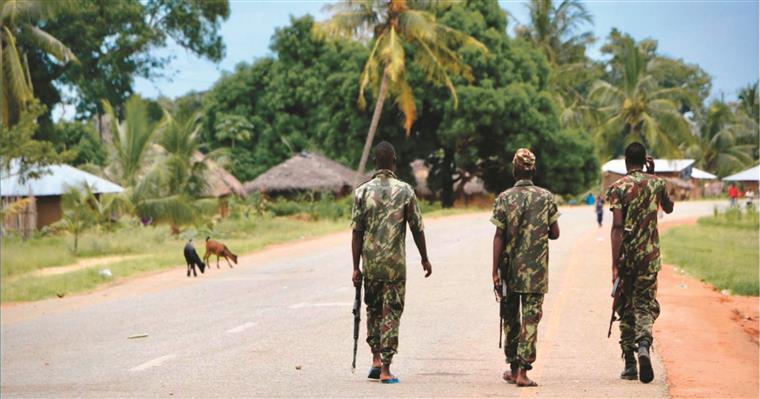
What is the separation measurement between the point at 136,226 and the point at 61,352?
18825 mm

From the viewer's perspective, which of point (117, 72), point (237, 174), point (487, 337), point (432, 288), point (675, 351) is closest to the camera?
point (675, 351)

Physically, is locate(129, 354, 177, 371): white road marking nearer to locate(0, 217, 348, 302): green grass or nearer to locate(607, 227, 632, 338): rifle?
locate(607, 227, 632, 338): rifle

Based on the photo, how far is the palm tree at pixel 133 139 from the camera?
31.6m

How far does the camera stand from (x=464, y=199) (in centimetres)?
5447

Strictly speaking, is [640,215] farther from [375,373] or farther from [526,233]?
[375,373]

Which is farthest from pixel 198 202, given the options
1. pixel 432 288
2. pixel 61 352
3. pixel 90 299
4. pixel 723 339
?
pixel 723 339

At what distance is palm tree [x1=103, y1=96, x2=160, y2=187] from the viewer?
31581 mm

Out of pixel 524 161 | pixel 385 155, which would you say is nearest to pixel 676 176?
pixel 524 161

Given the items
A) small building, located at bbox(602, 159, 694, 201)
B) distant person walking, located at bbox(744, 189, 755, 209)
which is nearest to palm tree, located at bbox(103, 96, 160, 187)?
distant person walking, located at bbox(744, 189, 755, 209)

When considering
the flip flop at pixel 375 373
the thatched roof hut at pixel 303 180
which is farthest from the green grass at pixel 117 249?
the flip flop at pixel 375 373

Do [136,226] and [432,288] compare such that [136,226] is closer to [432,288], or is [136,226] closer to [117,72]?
[432,288]

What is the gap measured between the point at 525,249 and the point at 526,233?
0.40 ft

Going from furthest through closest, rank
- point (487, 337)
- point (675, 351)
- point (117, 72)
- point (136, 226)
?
point (117, 72) → point (136, 226) → point (487, 337) → point (675, 351)

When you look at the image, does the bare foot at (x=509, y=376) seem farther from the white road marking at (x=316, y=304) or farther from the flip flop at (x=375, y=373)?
the white road marking at (x=316, y=304)
